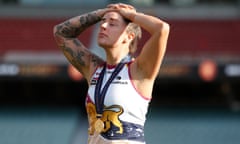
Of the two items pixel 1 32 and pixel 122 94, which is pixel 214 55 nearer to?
pixel 1 32

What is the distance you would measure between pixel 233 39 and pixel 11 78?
4.72 m

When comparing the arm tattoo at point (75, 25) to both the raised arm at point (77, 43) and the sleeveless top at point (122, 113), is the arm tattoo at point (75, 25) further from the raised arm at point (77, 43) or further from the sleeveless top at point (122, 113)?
the sleeveless top at point (122, 113)

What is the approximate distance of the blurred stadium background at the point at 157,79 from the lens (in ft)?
46.8

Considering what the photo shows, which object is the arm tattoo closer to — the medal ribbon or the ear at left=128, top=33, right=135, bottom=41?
the ear at left=128, top=33, right=135, bottom=41

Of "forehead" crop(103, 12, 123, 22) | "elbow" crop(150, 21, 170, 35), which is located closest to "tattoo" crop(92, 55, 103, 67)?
"forehead" crop(103, 12, 123, 22)

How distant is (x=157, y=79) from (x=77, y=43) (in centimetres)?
904

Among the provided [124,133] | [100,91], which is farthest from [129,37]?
[124,133]

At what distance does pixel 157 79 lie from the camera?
1456 cm

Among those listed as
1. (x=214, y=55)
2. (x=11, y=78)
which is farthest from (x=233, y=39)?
(x=11, y=78)

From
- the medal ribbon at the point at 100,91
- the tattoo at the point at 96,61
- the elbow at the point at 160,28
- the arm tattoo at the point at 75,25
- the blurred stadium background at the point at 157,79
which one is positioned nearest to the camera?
the elbow at the point at 160,28

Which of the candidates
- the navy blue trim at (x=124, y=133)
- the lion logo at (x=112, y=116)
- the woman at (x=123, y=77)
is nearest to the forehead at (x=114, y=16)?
the woman at (x=123, y=77)

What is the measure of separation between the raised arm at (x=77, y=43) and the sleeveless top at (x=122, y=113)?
405mm

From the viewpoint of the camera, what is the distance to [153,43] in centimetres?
492

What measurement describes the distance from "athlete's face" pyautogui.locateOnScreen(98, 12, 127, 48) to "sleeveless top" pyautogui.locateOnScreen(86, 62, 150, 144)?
0.24 meters
